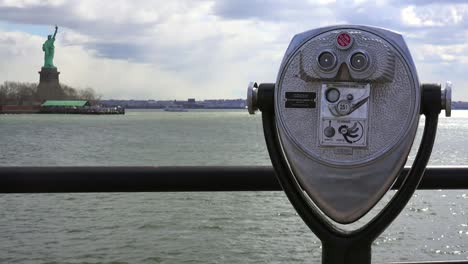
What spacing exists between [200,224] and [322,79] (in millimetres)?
8675

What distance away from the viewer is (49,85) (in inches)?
3369

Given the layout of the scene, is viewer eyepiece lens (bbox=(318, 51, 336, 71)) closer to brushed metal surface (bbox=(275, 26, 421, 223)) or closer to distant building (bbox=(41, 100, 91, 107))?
brushed metal surface (bbox=(275, 26, 421, 223))

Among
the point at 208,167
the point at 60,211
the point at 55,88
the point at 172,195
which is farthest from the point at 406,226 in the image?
the point at 55,88

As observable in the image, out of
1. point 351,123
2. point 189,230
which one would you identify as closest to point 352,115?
point 351,123

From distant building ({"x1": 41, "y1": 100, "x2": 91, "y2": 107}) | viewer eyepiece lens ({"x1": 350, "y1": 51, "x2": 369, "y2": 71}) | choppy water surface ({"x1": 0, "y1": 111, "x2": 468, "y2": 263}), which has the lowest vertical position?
choppy water surface ({"x1": 0, "y1": 111, "x2": 468, "y2": 263})

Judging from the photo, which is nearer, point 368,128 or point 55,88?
point 368,128

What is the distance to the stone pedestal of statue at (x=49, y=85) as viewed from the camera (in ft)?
272

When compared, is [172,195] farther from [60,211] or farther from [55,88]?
[55,88]

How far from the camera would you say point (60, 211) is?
38.0 feet

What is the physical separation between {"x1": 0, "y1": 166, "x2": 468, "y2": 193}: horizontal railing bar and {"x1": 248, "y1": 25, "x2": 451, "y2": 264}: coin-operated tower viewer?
Result: 372mm

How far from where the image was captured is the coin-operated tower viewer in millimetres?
1781

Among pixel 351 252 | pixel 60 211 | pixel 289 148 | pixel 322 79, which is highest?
pixel 322 79

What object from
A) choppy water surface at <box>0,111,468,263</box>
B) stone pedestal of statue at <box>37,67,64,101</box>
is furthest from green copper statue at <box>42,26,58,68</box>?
choppy water surface at <box>0,111,468,263</box>

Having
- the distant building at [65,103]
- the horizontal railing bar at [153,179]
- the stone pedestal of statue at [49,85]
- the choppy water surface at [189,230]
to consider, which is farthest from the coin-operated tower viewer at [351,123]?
the distant building at [65,103]
